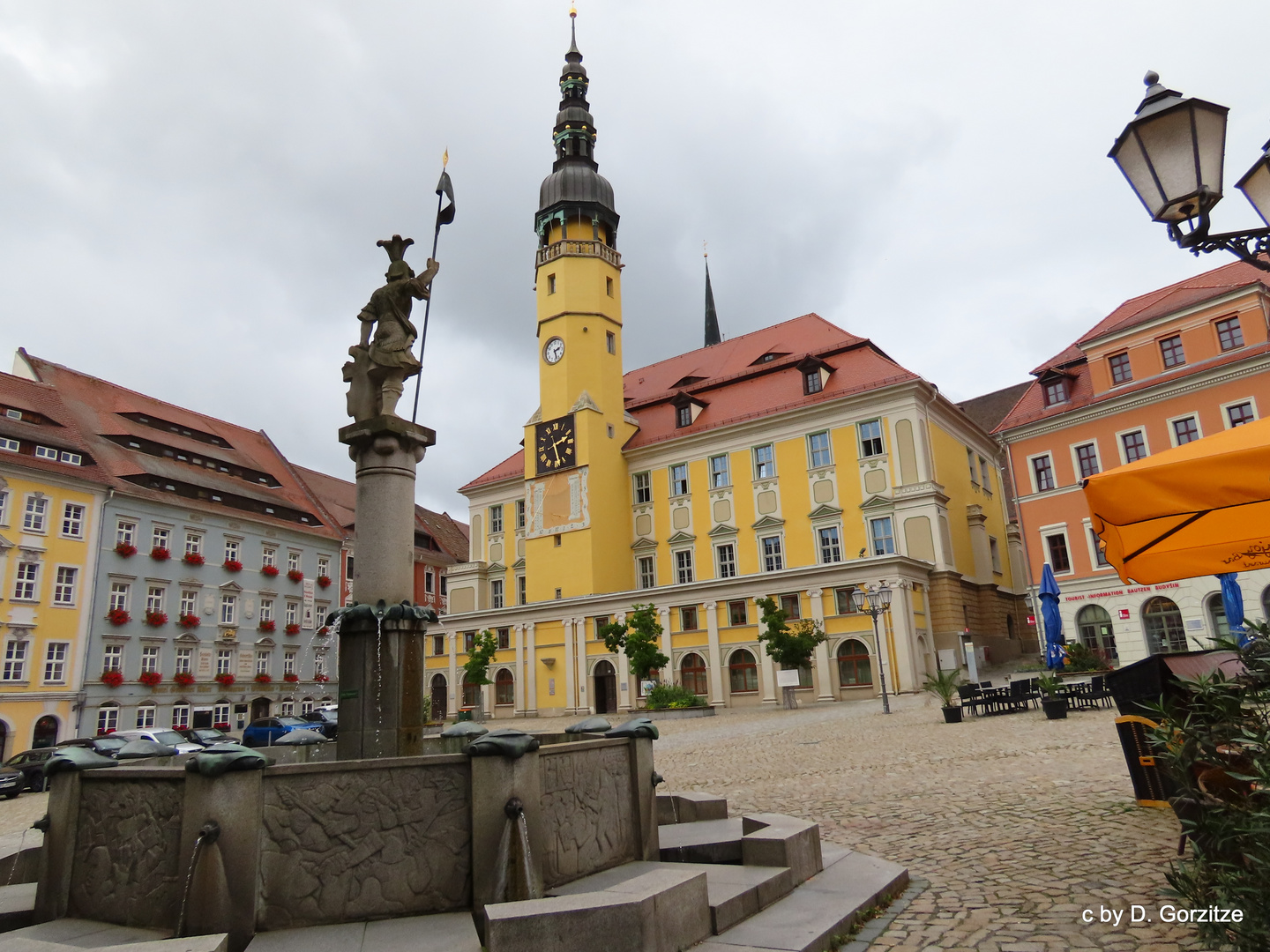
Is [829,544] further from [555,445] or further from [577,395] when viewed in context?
[577,395]

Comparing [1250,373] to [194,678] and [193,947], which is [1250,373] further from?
[194,678]

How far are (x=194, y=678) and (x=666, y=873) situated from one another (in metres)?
43.6

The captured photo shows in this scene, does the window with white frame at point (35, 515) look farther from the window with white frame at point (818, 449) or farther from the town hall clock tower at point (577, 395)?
the window with white frame at point (818, 449)

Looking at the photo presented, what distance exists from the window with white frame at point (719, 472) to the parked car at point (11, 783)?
31556 mm

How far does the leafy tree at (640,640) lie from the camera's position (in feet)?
119

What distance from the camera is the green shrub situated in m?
34.4

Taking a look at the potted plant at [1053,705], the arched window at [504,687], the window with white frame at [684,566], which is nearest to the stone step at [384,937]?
the potted plant at [1053,705]

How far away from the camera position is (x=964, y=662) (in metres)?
37.5

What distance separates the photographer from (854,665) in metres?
36.2

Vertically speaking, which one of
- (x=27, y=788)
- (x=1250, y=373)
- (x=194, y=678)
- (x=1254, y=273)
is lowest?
(x=27, y=788)

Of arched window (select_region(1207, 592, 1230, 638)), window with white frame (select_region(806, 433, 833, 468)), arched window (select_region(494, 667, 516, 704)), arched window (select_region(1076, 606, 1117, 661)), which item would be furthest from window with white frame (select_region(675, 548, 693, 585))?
arched window (select_region(1207, 592, 1230, 638))

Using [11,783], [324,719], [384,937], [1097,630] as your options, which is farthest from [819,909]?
[1097,630]

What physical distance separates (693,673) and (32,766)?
25.6 metres

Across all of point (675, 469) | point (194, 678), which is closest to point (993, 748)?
point (675, 469)
